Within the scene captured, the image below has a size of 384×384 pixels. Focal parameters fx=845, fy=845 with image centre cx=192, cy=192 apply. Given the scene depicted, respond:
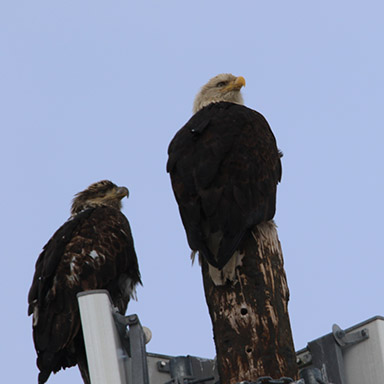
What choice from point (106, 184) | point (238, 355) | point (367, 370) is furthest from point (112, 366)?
point (106, 184)

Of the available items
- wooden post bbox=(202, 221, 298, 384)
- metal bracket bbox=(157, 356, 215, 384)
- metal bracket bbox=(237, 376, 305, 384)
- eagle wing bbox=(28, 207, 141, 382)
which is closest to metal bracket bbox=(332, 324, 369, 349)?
wooden post bbox=(202, 221, 298, 384)

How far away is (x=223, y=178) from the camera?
5680 mm

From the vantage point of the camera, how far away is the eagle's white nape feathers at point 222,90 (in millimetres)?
8695

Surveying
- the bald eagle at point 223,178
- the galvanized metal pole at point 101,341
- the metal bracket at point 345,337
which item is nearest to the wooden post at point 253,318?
the bald eagle at point 223,178

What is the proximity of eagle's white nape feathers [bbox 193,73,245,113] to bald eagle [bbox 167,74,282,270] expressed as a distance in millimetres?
2233

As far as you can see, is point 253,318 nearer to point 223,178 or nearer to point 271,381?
point 271,381

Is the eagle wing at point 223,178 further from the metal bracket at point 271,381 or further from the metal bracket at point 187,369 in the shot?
the metal bracket at point 271,381

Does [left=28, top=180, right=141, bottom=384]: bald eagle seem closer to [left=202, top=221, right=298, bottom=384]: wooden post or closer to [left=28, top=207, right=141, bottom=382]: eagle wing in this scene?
[left=28, top=207, right=141, bottom=382]: eagle wing

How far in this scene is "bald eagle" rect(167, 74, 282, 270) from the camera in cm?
545

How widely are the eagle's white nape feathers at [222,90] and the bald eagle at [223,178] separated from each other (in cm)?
223

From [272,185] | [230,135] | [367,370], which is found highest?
[230,135]

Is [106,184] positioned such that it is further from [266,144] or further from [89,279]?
[266,144]

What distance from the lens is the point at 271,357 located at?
4887 mm

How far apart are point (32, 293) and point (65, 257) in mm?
463
